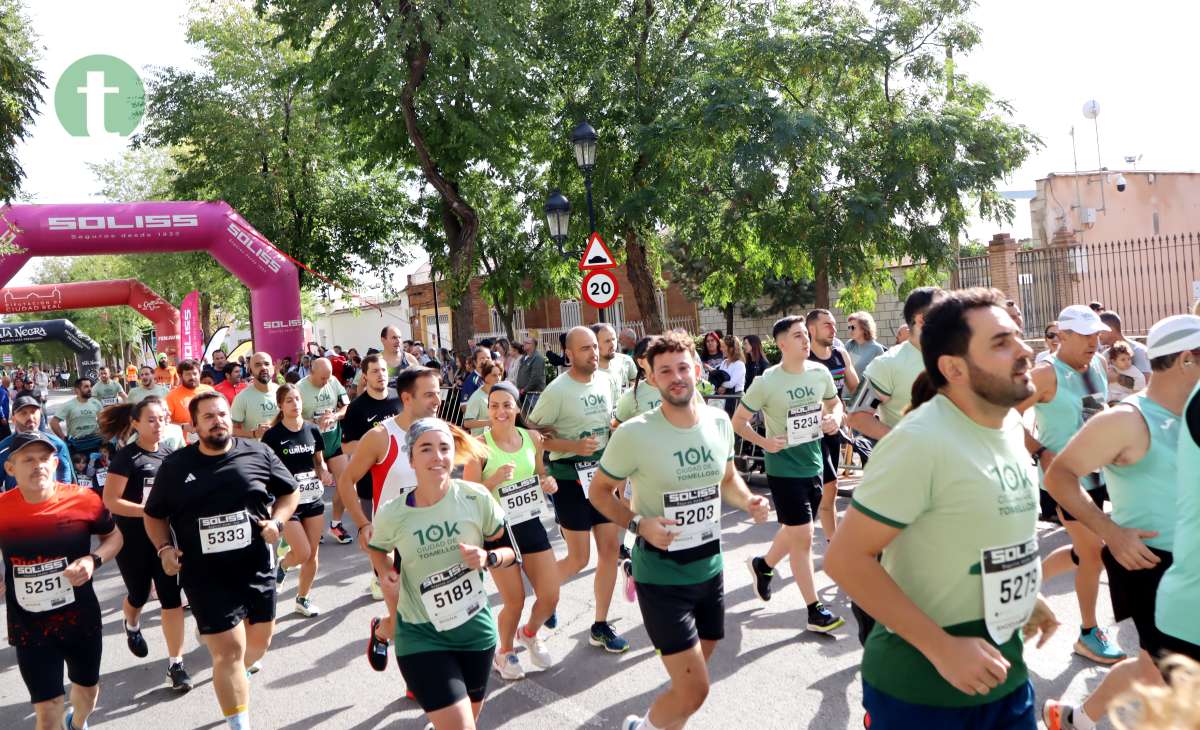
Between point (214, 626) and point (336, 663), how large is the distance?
5.12 feet

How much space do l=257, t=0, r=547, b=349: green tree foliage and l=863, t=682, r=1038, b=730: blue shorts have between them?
15.6 meters

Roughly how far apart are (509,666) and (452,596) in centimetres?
177

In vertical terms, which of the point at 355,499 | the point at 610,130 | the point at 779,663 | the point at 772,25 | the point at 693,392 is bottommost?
the point at 779,663

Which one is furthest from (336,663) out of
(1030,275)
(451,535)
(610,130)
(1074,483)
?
(1030,275)

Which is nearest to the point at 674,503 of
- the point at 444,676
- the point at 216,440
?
the point at 444,676

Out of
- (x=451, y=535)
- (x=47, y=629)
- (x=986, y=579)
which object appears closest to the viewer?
(x=986, y=579)

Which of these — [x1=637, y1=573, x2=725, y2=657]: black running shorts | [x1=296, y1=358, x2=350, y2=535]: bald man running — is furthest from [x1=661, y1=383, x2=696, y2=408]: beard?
[x1=296, y1=358, x2=350, y2=535]: bald man running

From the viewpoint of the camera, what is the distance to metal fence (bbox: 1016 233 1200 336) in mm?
16797

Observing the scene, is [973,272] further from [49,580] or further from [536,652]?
[49,580]

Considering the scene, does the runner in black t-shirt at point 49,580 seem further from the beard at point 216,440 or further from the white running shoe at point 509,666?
the white running shoe at point 509,666

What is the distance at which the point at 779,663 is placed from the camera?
5.39m

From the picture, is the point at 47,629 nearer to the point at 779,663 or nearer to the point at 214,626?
the point at 214,626

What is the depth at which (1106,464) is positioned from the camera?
3.51 meters

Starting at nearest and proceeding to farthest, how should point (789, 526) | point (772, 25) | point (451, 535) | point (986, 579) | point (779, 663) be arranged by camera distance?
point (986, 579) → point (451, 535) → point (779, 663) → point (789, 526) → point (772, 25)
